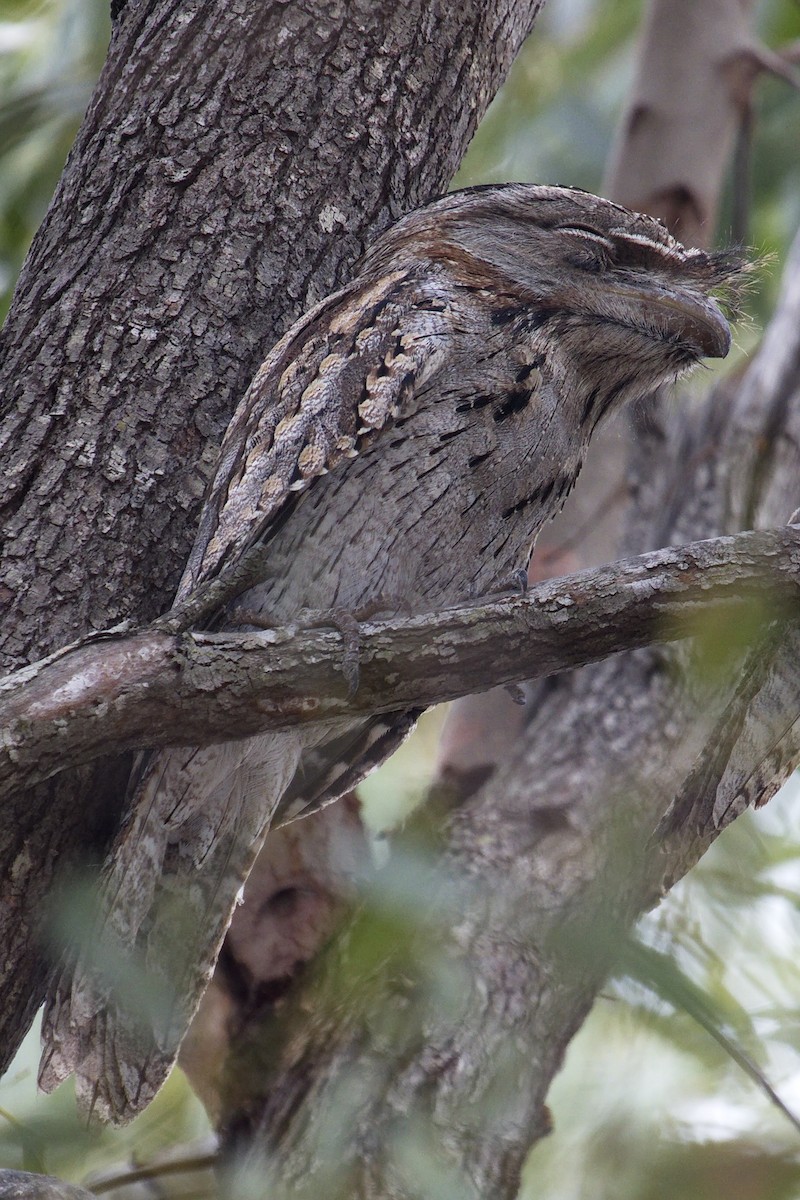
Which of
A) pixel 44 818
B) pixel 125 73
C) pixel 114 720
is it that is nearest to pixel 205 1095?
pixel 44 818

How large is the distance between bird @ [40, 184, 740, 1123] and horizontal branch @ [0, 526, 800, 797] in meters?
0.36

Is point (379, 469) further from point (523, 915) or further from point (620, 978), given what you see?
point (523, 915)

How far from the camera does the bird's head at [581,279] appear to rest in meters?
2.56

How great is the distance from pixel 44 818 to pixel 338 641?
0.76 meters

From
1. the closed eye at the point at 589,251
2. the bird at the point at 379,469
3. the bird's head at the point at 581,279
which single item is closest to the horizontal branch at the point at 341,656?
the bird at the point at 379,469

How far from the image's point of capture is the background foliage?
1601 mm

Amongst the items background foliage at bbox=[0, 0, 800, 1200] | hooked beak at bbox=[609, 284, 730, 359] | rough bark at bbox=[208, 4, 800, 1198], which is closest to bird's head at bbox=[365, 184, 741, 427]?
hooked beak at bbox=[609, 284, 730, 359]

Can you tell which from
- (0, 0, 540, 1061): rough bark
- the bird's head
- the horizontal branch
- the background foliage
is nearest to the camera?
the background foliage

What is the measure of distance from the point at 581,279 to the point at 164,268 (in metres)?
0.85

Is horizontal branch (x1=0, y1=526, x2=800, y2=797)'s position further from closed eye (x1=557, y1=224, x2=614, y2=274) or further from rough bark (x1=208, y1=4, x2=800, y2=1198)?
closed eye (x1=557, y1=224, x2=614, y2=274)

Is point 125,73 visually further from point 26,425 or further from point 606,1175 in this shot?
point 606,1175

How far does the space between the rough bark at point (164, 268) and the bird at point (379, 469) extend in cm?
10

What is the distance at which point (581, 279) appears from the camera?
2.58m

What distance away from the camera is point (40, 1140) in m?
2.56
